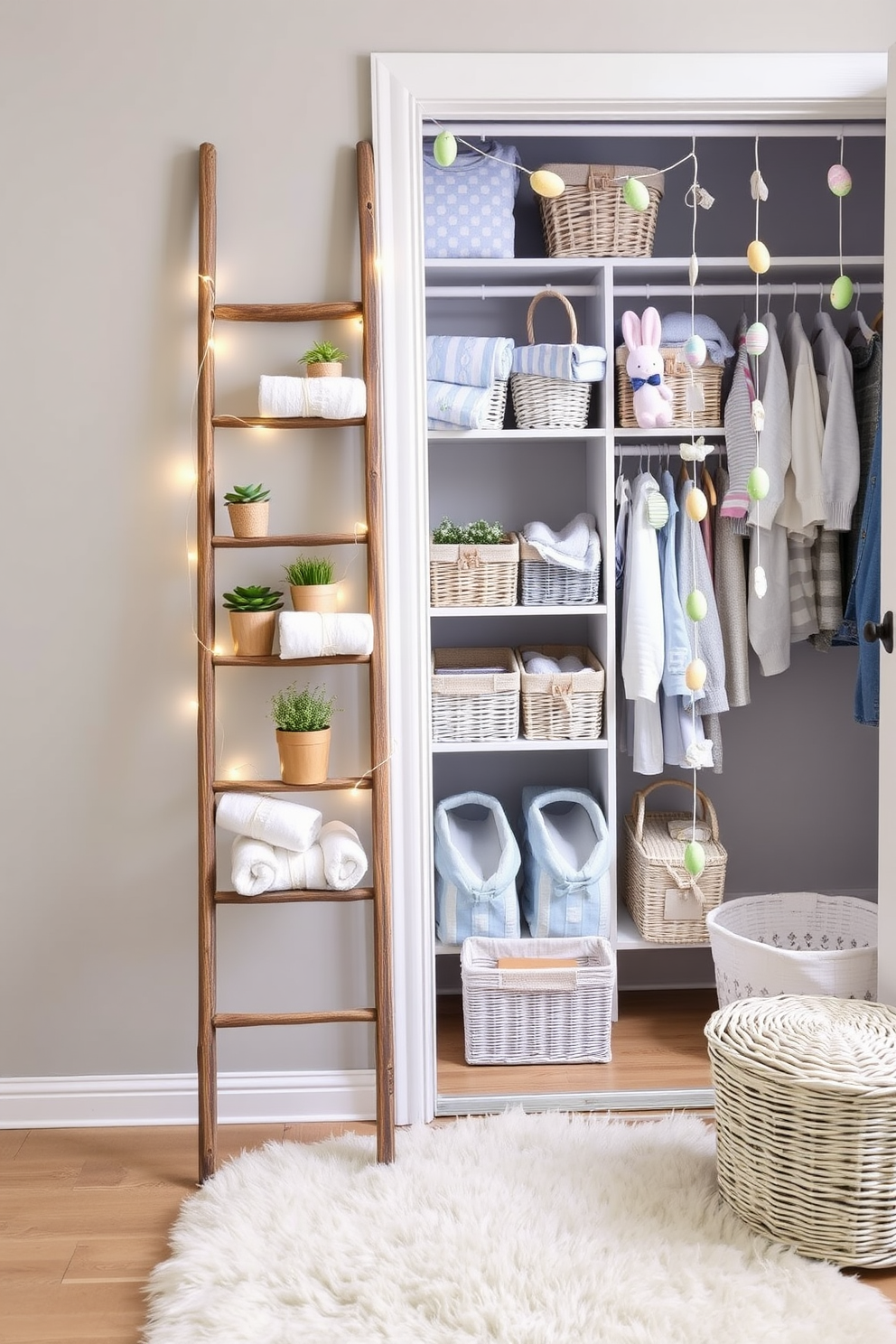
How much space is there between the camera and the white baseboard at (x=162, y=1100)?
2525 millimetres

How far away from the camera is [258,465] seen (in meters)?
2.45

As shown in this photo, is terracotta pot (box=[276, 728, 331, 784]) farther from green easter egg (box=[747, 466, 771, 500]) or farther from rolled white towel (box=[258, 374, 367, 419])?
green easter egg (box=[747, 466, 771, 500])

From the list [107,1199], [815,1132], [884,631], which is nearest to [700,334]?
[884,631]

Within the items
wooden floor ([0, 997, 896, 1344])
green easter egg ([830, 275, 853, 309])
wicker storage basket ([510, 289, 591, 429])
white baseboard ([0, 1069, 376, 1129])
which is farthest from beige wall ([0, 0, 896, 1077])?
wicker storage basket ([510, 289, 591, 429])

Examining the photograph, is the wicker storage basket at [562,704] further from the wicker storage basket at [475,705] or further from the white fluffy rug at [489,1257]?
the white fluffy rug at [489,1257]

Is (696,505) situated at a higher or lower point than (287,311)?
lower

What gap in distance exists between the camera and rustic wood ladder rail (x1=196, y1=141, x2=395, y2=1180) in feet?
7.50

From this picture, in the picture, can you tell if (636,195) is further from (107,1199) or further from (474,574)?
(107,1199)

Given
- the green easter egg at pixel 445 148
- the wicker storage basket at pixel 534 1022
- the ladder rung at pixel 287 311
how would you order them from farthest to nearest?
the wicker storage basket at pixel 534 1022
the ladder rung at pixel 287 311
the green easter egg at pixel 445 148

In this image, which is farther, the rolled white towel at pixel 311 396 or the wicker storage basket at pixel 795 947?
the wicker storage basket at pixel 795 947

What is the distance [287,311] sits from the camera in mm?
2350

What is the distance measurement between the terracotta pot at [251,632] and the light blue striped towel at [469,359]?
2.98ft

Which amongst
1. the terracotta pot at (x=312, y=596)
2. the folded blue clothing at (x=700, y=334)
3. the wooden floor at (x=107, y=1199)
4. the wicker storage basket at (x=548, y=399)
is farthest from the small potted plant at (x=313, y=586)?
the folded blue clothing at (x=700, y=334)

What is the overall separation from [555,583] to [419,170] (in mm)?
1085
